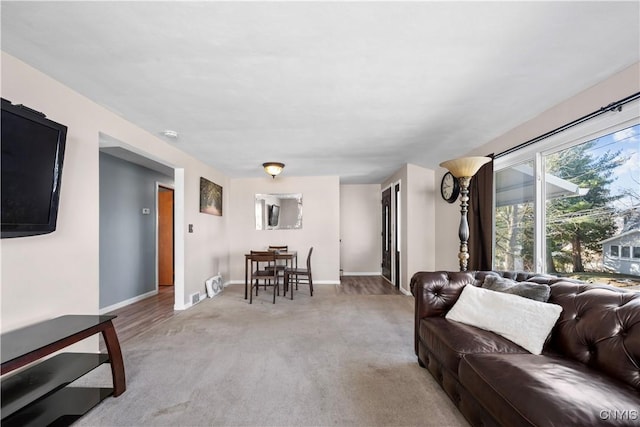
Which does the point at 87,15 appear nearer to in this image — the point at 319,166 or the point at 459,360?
the point at 459,360

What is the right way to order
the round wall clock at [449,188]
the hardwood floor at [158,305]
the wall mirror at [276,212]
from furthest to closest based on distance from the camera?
the wall mirror at [276,212], the round wall clock at [449,188], the hardwood floor at [158,305]

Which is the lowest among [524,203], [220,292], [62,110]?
[220,292]

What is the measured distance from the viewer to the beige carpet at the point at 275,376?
1672 mm

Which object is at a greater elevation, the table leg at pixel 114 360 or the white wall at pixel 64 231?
the white wall at pixel 64 231

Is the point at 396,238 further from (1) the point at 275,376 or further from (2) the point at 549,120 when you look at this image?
(1) the point at 275,376

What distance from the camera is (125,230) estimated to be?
4.24m

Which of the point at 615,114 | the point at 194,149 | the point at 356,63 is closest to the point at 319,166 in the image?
the point at 194,149

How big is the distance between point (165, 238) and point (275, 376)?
4.35 meters

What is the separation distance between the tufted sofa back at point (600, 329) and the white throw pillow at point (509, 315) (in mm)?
87

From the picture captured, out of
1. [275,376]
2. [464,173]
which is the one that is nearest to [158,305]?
[275,376]

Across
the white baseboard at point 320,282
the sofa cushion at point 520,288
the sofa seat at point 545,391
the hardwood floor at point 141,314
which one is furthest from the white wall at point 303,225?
the sofa seat at point 545,391

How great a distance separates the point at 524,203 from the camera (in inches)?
114

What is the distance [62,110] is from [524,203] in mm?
4196

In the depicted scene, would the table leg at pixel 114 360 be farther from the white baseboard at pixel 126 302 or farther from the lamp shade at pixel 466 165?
the lamp shade at pixel 466 165
